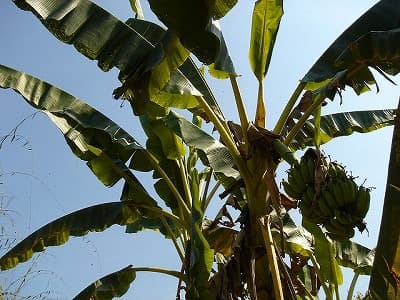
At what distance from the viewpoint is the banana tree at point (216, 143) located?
2041mm

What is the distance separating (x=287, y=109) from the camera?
2729mm

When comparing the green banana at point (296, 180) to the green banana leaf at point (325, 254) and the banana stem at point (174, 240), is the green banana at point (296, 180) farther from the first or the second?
the banana stem at point (174, 240)

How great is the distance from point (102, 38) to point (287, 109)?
1.06m

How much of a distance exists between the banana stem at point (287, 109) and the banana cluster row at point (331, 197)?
0.62 metres

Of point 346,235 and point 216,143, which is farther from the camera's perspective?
point 216,143

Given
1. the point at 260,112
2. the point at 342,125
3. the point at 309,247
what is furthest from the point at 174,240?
the point at 342,125

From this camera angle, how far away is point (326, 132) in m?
3.27

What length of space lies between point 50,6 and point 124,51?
A: 407mm

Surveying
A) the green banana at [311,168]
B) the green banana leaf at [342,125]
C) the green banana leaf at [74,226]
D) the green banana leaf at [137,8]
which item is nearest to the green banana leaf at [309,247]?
the green banana leaf at [342,125]

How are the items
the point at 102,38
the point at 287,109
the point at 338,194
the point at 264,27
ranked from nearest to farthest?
1. the point at 338,194
2. the point at 102,38
3. the point at 287,109
4. the point at 264,27

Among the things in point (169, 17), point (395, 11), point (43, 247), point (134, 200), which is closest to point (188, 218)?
point (134, 200)

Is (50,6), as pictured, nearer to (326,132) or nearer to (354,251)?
(326,132)

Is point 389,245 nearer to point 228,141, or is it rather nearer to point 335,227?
point 335,227

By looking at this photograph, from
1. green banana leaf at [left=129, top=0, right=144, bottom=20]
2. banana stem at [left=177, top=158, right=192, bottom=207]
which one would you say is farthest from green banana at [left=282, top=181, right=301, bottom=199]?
green banana leaf at [left=129, top=0, right=144, bottom=20]
